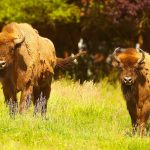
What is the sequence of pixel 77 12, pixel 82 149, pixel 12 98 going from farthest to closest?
1. pixel 77 12
2. pixel 12 98
3. pixel 82 149

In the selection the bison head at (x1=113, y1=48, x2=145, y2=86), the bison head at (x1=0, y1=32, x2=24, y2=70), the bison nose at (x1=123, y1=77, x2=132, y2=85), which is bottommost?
the bison nose at (x1=123, y1=77, x2=132, y2=85)

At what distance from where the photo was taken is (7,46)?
13.9m

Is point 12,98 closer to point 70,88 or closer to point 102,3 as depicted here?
point 70,88

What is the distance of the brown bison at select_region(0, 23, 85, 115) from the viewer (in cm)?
1395

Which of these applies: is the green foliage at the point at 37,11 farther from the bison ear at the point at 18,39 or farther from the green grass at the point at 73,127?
the bison ear at the point at 18,39

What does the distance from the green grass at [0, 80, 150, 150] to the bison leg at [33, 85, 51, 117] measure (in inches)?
7.0

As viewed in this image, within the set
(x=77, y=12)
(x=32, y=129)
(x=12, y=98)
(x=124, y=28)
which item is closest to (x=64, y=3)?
(x=77, y=12)

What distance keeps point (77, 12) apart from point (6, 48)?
37.8ft

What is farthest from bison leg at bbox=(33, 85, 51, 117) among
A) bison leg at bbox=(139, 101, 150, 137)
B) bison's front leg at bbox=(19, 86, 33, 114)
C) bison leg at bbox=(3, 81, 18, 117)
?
bison leg at bbox=(139, 101, 150, 137)

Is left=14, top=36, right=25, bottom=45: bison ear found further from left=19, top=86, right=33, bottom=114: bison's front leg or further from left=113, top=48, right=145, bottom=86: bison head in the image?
left=113, top=48, right=145, bottom=86: bison head

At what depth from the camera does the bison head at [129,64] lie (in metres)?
14.3

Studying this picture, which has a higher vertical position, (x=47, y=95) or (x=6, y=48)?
(x=6, y=48)

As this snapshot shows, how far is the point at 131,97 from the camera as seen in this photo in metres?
14.7

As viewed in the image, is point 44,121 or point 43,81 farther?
point 43,81
